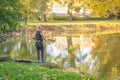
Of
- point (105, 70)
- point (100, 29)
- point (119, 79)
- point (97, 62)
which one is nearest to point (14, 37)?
point (100, 29)

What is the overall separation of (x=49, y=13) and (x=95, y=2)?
6184 cm

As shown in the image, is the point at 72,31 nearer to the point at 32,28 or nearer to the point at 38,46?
the point at 32,28

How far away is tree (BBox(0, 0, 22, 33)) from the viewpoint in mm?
30109

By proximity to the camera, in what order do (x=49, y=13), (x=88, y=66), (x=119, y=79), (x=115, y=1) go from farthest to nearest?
(x=49, y=13) < (x=88, y=66) < (x=115, y=1) < (x=119, y=79)

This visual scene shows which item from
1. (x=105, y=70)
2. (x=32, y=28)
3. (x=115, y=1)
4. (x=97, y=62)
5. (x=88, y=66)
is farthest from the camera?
(x=32, y=28)

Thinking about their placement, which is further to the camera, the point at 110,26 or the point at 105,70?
the point at 110,26

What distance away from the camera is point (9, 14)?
30.9m

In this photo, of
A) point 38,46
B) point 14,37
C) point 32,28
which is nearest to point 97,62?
point 38,46

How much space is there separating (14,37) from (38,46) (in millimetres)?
29631

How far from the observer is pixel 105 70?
21.9 metres

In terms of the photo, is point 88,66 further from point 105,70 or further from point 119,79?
point 119,79

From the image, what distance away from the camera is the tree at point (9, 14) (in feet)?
98.8

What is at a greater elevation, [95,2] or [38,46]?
[95,2]

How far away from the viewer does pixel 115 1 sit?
1966cm
